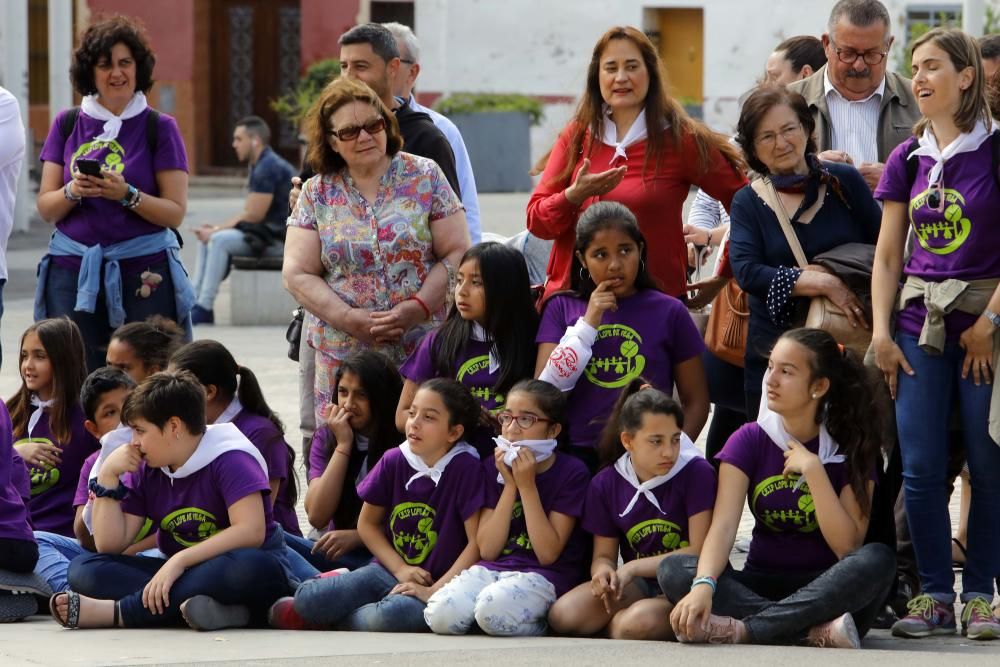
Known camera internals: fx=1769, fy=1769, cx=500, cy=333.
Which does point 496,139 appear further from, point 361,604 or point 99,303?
point 361,604

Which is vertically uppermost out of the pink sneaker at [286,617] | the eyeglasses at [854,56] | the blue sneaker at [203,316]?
the eyeglasses at [854,56]

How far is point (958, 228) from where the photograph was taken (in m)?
5.38

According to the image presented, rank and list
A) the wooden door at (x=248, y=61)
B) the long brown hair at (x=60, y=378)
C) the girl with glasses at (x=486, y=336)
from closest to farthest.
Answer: the girl with glasses at (x=486, y=336)
the long brown hair at (x=60, y=378)
the wooden door at (x=248, y=61)

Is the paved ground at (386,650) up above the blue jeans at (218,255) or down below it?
below

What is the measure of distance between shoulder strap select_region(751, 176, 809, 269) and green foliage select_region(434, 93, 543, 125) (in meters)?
21.8

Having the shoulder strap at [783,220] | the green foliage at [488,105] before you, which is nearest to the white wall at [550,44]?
the green foliage at [488,105]

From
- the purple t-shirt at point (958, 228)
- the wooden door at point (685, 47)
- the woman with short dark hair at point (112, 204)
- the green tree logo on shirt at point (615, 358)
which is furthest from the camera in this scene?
the wooden door at point (685, 47)

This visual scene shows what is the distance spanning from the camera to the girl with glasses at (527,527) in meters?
5.53

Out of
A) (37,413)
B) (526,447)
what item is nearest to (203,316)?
(37,413)

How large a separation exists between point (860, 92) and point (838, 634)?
2.17 metres

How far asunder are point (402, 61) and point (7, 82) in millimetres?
14711

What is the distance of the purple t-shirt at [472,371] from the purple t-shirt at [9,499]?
1.36 metres

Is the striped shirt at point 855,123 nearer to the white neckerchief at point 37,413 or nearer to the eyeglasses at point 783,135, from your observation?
the eyeglasses at point 783,135

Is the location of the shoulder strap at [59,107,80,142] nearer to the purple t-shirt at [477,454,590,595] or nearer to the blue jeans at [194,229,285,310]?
the purple t-shirt at [477,454,590,595]
